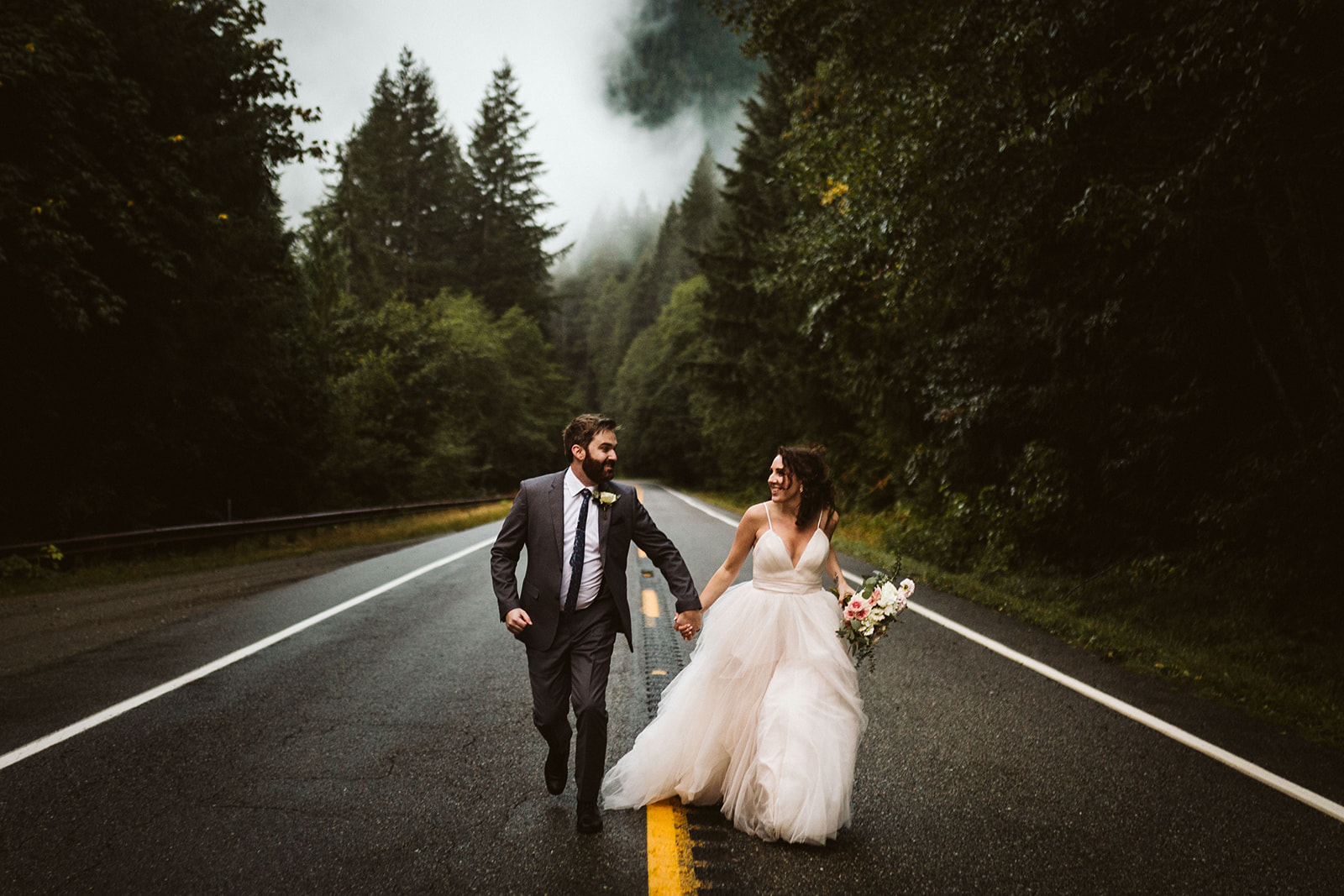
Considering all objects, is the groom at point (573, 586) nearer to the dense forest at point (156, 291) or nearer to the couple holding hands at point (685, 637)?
the couple holding hands at point (685, 637)

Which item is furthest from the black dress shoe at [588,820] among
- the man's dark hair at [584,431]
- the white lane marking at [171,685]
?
the white lane marking at [171,685]

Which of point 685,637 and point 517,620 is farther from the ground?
point 517,620

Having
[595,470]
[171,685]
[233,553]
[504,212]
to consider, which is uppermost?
[504,212]

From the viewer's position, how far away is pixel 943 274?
9.98 metres

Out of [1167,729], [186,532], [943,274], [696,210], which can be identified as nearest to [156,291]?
[186,532]

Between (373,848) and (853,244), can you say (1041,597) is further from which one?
(373,848)

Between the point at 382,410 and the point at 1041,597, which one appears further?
the point at 382,410

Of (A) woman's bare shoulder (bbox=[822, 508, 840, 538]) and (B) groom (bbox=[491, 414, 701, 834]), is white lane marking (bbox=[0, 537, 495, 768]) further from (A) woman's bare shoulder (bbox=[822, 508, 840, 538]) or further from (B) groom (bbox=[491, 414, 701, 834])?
(A) woman's bare shoulder (bbox=[822, 508, 840, 538])

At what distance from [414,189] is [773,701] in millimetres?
54692

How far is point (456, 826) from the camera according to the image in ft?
11.6

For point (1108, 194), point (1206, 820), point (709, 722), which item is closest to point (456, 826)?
point (709, 722)

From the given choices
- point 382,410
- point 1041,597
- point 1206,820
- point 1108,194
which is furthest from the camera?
point 382,410

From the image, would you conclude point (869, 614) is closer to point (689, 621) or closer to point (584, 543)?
point (689, 621)

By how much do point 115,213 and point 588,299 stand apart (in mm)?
93388
